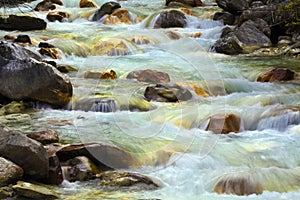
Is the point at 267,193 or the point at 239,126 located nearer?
Answer: the point at 267,193

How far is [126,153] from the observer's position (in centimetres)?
587

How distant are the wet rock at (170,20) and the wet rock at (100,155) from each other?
10.6 meters

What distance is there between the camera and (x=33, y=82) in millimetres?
8328

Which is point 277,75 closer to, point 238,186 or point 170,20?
point 238,186

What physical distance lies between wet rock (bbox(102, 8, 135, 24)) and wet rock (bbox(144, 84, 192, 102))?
26.1 ft

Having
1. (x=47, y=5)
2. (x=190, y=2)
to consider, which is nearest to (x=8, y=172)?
(x=47, y=5)

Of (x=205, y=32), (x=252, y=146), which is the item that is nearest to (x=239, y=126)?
(x=252, y=146)

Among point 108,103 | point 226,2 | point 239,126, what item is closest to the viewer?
point 239,126

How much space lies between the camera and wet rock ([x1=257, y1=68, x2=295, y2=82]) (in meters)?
10.0

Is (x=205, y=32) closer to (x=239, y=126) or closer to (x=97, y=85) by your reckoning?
(x=97, y=85)

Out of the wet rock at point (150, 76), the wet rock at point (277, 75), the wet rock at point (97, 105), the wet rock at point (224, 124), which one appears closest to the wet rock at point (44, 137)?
the wet rock at point (97, 105)

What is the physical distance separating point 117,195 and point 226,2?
12.8 meters

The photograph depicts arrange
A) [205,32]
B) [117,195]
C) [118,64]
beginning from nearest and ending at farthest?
[117,195] < [118,64] < [205,32]

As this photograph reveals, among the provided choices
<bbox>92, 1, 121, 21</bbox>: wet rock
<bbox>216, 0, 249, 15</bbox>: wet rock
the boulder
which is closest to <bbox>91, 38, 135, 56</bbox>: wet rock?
<bbox>92, 1, 121, 21</bbox>: wet rock
